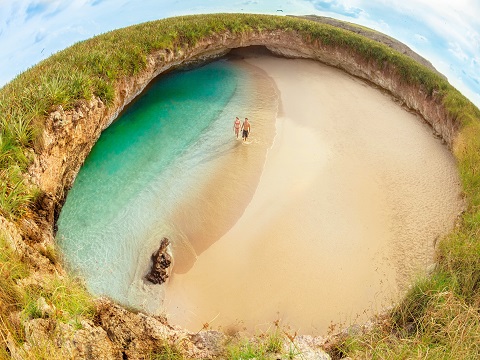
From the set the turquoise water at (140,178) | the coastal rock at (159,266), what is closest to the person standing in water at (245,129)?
the turquoise water at (140,178)

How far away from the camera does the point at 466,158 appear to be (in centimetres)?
1427

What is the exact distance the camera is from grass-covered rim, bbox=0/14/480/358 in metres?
5.66

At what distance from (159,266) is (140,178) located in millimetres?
4460

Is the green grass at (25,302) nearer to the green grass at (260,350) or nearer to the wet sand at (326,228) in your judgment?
the green grass at (260,350)

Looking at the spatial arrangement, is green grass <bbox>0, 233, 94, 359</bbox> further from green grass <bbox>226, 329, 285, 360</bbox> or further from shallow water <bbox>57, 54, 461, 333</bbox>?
shallow water <bbox>57, 54, 461, 333</bbox>

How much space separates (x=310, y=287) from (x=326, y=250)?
5.30 ft

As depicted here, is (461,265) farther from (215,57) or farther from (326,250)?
(215,57)

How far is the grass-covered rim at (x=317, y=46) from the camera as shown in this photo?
18.6 ft

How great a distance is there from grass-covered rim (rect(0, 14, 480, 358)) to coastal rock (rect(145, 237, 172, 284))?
11.8 ft

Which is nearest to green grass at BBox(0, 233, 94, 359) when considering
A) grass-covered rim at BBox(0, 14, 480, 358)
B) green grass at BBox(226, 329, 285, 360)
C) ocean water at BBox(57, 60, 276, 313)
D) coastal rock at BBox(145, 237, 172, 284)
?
grass-covered rim at BBox(0, 14, 480, 358)

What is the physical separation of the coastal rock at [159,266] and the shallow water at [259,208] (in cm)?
23

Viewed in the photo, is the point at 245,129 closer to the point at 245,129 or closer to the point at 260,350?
the point at 245,129

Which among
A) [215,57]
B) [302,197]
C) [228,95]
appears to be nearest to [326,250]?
[302,197]

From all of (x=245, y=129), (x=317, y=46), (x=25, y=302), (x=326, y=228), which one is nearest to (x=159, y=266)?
(x=25, y=302)
